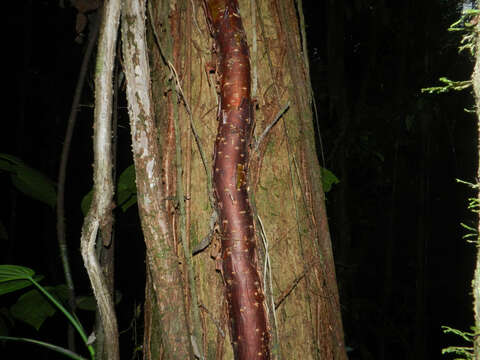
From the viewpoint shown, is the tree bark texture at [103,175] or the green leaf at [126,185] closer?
the tree bark texture at [103,175]

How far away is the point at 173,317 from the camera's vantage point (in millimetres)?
800

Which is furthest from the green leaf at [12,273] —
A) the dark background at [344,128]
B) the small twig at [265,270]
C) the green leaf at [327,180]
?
the dark background at [344,128]

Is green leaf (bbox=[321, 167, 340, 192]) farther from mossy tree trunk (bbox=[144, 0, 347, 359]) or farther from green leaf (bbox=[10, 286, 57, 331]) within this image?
green leaf (bbox=[10, 286, 57, 331])

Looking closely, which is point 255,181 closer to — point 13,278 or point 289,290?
point 289,290

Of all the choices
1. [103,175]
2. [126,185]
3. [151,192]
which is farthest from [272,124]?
[126,185]

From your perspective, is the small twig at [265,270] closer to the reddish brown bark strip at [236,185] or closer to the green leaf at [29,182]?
the reddish brown bark strip at [236,185]

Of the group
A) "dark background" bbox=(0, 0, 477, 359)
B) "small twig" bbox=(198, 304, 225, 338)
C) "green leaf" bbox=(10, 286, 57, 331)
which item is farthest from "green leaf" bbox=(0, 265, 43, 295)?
"dark background" bbox=(0, 0, 477, 359)

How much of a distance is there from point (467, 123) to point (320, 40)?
9.28 feet

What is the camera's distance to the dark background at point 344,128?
330 centimetres

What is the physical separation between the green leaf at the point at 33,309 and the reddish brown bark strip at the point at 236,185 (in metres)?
0.65

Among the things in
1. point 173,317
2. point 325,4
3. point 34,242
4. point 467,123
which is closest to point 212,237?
point 173,317

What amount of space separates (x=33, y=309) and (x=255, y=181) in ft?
2.76

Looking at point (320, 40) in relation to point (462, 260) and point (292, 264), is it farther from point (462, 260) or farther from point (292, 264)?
point (462, 260)

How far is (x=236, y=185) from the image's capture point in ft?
2.77
